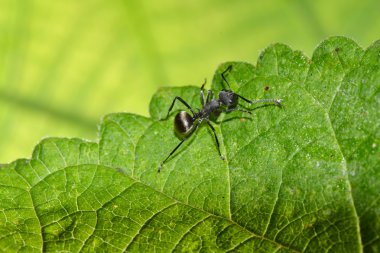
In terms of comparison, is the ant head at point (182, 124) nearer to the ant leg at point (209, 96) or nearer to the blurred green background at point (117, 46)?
the ant leg at point (209, 96)

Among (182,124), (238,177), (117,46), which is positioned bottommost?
(238,177)

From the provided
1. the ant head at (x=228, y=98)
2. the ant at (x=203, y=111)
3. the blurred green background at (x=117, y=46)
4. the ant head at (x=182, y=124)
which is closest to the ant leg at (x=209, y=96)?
the ant at (x=203, y=111)

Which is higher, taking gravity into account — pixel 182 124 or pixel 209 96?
pixel 209 96

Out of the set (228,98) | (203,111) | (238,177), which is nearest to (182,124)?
(203,111)

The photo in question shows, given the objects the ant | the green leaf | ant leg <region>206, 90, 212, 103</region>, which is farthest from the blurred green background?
the green leaf

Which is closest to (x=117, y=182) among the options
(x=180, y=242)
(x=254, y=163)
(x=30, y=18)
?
(x=180, y=242)

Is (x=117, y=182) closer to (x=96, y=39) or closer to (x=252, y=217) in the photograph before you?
(x=252, y=217)

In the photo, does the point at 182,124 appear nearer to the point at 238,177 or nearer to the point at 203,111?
the point at 203,111
